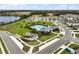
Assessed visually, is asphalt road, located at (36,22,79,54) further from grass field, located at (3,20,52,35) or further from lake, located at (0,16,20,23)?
lake, located at (0,16,20,23)

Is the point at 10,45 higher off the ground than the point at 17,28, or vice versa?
the point at 17,28

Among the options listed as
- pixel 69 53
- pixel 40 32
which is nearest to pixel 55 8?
pixel 40 32

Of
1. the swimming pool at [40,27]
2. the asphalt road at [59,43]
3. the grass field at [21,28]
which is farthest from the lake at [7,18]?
the asphalt road at [59,43]

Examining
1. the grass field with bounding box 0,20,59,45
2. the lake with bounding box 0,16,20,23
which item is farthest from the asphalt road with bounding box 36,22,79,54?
the lake with bounding box 0,16,20,23

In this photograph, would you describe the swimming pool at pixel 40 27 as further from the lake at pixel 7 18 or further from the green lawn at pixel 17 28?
the lake at pixel 7 18

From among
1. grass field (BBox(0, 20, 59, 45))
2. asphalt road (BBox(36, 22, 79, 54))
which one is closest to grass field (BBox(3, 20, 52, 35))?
grass field (BBox(0, 20, 59, 45))

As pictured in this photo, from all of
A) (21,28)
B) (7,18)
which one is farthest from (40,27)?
(7,18)

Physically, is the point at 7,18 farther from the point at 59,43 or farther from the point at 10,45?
the point at 59,43

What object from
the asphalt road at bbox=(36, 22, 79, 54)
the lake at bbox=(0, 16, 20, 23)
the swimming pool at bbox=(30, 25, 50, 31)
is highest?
the lake at bbox=(0, 16, 20, 23)

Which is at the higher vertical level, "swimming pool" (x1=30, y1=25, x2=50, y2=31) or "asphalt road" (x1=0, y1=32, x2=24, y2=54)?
"swimming pool" (x1=30, y1=25, x2=50, y2=31)
